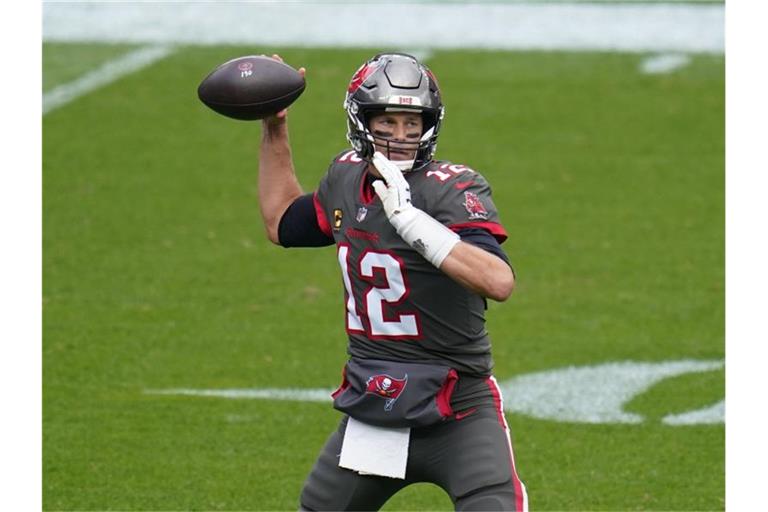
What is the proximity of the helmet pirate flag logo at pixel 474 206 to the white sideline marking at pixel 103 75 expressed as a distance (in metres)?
10.4

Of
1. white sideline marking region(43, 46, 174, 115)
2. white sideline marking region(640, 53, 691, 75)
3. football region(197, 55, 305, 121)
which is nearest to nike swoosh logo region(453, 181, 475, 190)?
football region(197, 55, 305, 121)

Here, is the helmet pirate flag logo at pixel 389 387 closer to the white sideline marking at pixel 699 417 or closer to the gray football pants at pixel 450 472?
the gray football pants at pixel 450 472

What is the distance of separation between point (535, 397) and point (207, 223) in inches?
168

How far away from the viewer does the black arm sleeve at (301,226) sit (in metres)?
5.30

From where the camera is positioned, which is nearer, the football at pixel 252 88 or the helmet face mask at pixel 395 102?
the helmet face mask at pixel 395 102

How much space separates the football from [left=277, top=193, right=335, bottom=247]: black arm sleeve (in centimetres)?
36

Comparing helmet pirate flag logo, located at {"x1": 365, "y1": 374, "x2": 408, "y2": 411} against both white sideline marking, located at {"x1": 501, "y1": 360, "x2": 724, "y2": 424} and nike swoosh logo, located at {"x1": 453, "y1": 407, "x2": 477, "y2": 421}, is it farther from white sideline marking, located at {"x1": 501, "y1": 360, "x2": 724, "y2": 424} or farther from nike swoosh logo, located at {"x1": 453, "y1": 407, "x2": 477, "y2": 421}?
white sideline marking, located at {"x1": 501, "y1": 360, "x2": 724, "y2": 424}

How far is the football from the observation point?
539 cm

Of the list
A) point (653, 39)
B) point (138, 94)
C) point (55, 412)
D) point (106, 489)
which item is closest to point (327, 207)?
point (106, 489)

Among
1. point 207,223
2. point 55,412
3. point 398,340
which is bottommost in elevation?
point 207,223

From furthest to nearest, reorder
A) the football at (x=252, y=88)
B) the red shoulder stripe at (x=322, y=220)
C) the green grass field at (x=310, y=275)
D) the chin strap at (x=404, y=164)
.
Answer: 1. the green grass field at (x=310, y=275)
2. the football at (x=252, y=88)
3. the red shoulder stripe at (x=322, y=220)
4. the chin strap at (x=404, y=164)

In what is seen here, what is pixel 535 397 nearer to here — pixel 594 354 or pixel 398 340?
pixel 594 354

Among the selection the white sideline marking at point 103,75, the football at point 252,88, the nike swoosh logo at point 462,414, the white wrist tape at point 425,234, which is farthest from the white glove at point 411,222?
the white sideline marking at point 103,75

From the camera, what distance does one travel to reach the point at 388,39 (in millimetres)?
16062
